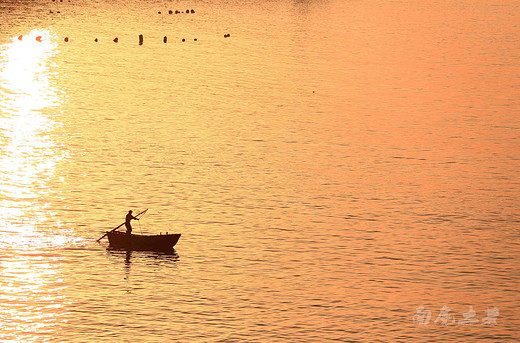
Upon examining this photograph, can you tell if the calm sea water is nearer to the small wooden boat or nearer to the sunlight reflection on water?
the sunlight reflection on water

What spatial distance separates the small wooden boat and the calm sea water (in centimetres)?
80

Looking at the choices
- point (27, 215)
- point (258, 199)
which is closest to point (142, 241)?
point (27, 215)

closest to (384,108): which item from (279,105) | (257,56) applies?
(279,105)

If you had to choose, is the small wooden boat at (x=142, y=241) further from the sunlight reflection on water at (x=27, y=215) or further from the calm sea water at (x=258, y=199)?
the sunlight reflection on water at (x=27, y=215)

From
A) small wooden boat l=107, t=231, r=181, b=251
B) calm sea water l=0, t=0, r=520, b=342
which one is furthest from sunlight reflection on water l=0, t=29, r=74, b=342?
small wooden boat l=107, t=231, r=181, b=251

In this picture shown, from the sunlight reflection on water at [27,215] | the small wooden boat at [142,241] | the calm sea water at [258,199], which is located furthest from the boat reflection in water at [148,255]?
the sunlight reflection on water at [27,215]

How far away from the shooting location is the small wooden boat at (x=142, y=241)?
71.0 meters

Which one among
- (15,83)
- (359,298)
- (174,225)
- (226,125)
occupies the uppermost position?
(15,83)

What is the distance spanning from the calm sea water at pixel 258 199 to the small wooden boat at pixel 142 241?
80 centimetres

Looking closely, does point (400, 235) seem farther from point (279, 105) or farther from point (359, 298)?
point (279, 105)

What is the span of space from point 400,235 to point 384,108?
5765cm

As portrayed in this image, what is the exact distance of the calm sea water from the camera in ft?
205

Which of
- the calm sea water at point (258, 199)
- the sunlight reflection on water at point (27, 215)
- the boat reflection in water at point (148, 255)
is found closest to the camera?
the sunlight reflection on water at point (27, 215)

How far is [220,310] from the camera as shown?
62562 mm
